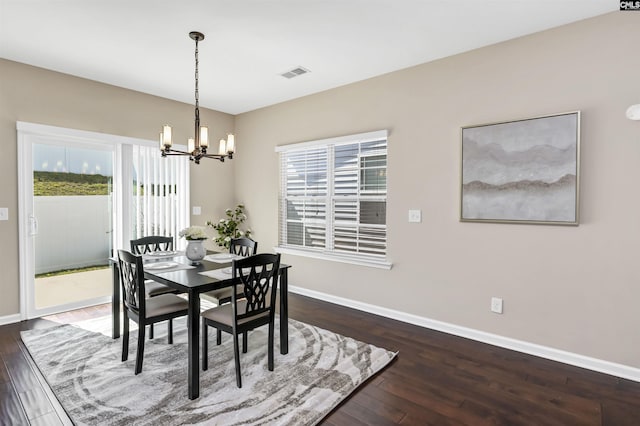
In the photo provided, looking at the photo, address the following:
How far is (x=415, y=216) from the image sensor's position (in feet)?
12.1

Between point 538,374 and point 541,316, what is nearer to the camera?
point 538,374

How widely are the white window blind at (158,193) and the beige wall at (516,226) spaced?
2285mm

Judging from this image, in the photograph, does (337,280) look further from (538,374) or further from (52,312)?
(52,312)

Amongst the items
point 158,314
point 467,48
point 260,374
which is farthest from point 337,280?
point 467,48

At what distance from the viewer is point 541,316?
9.71 feet

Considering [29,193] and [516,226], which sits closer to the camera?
[516,226]

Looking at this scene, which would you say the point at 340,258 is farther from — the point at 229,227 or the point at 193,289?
the point at 193,289

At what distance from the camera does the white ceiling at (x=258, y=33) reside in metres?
2.58

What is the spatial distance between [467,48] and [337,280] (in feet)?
9.79

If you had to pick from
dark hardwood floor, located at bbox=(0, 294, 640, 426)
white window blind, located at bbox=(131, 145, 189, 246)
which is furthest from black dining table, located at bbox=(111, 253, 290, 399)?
white window blind, located at bbox=(131, 145, 189, 246)

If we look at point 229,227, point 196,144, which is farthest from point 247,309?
point 229,227

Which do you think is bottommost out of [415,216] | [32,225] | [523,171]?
[32,225]

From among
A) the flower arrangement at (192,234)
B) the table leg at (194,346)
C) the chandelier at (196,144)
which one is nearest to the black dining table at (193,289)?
the table leg at (194,346)

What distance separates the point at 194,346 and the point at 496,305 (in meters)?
2.67
